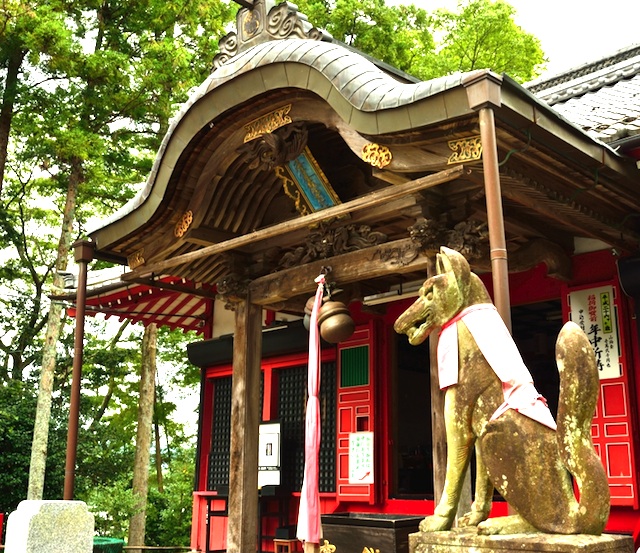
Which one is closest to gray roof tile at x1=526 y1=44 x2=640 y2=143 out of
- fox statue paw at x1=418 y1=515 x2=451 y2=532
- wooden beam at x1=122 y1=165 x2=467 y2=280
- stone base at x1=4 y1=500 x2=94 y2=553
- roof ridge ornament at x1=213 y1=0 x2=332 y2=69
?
wooden beam at x1=122 y1=165 x2=467 y2=280

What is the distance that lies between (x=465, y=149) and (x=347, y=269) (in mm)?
2260

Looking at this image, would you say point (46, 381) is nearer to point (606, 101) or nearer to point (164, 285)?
point (164, 285)

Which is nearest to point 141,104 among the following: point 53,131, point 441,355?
point 53,131

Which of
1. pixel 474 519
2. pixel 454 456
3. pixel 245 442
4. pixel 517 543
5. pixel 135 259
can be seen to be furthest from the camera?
pixel 135 259

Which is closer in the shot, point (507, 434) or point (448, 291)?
point (507, 434)

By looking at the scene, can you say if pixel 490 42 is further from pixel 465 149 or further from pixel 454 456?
pixel 454 456

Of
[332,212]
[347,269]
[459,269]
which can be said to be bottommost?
[459,269]

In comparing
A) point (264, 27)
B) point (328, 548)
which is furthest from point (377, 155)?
point (328, 548)

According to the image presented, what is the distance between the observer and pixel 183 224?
780 cm

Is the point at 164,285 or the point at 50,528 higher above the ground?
the point at 164,285

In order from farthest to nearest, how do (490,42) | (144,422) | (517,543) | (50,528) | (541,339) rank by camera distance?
(490,42) → (144,422) → (541,339) → (50,528) → (517,543)

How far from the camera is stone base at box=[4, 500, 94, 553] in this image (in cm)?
722

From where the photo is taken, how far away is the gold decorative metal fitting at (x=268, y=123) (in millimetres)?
6754

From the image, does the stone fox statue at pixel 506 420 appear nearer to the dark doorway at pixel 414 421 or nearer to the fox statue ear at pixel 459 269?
the fox statue ear at pixel 459 269
